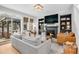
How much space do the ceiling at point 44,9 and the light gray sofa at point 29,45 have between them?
557 mm

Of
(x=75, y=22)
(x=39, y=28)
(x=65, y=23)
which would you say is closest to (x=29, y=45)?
(x=39, y=28)

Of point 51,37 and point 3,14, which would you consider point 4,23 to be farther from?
point 51,37

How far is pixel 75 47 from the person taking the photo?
1.99 metres

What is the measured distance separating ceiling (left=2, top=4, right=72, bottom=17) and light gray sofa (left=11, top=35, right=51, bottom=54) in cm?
56

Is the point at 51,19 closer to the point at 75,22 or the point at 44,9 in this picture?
the point at 44,9

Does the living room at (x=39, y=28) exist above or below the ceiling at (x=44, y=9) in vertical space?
below

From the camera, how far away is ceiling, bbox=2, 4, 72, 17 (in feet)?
6.59

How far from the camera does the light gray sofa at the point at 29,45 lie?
2.00 metres

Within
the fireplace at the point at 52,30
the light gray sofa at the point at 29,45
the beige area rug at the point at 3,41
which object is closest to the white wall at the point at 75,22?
the fireplace at the point at 52,30

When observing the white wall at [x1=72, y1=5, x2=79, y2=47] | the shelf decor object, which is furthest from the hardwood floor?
the white wall at [x1=72, y1=5, x2=79, y2=47]

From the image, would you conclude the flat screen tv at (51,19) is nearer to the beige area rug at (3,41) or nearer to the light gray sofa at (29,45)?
the light gray sofa at (29,45)

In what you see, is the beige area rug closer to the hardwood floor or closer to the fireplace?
the hardwood floor

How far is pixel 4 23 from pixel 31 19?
56 cm
